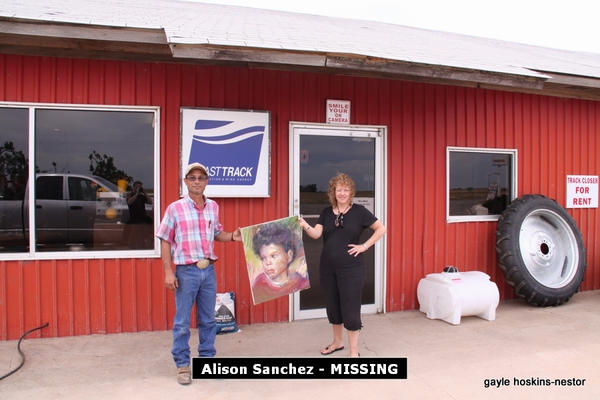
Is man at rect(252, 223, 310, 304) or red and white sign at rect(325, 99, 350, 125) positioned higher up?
red and white sign at rect(325, 99, 350, 125)

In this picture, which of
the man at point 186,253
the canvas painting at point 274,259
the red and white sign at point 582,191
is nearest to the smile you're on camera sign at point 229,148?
the canvas painting at point 274,259

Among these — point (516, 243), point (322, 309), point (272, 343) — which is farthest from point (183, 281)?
point (516, 243)

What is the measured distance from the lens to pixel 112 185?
4773 mm

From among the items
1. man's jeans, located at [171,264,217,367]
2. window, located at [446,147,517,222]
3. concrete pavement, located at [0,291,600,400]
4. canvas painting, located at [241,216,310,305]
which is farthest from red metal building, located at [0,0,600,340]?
man's jeans, located at [171,264,217,367]

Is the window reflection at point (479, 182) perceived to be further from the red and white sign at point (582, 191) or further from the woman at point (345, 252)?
the woman at point (345, 252)

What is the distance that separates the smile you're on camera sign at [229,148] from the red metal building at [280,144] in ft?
0.40

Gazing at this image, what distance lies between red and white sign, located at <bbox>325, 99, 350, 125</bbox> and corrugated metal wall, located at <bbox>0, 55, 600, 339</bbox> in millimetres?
92

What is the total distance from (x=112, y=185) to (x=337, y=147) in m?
2.62

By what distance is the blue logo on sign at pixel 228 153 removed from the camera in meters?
4.80

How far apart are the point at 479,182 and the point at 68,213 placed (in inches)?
205

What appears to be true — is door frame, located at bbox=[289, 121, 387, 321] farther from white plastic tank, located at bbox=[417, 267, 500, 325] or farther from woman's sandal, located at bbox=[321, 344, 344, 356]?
woman's sandal, located at bbox=[321, 344, 344, 356]

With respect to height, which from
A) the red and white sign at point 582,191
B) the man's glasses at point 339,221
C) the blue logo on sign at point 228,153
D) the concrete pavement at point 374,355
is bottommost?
the concrete pavement at point 374,355

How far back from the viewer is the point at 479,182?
6.19 metres

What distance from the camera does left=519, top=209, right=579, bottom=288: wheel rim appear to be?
239 inches
